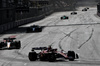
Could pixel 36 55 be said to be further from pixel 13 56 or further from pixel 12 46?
pixel 12 46

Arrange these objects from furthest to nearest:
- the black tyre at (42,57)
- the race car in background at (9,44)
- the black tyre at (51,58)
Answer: the race car in background at (9,44)
the black tyre at (42,57)
the black tyre at (51,58)

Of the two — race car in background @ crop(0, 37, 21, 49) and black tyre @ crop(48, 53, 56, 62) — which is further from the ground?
black tyre @ crop(48, 53, 56, 62)

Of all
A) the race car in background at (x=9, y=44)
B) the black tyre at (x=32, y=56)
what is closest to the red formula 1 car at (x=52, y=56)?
the black tyre at (x=32, y=56)

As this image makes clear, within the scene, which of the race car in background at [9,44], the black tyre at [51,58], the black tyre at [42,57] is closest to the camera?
the black tyre at [51,58]

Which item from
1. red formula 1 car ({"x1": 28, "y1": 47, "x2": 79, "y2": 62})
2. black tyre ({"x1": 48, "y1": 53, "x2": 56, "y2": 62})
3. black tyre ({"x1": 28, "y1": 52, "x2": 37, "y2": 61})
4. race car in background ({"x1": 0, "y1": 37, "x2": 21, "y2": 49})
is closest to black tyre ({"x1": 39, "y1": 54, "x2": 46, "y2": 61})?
red formula 1 car ({"x1": 28, "y1": 47, "x2": 79, "y2": 62})

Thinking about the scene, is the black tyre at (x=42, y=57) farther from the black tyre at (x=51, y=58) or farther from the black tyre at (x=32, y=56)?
the black tyre at (x=51, y=58)

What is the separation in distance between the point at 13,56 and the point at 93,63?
9.31 m

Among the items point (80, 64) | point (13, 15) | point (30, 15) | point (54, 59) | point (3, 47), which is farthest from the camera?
point (30, 15)

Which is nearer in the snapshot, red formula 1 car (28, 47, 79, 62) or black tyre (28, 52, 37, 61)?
red formula 1 car (28, 47, 79, 62)

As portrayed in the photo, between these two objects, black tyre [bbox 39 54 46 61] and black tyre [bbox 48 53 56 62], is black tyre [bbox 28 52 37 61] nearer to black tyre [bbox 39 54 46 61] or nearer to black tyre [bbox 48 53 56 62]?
black tyre [bbox 39 54 46 61]

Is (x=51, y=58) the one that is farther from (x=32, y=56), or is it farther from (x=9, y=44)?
(x=9, y=44)

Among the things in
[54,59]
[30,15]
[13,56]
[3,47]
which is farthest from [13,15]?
[54,59]

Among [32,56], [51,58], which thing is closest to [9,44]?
[32,56]

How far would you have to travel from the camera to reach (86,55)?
30.3 m
